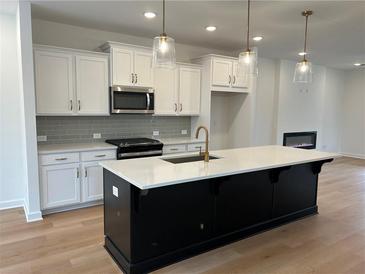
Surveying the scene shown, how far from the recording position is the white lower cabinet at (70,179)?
3.59m

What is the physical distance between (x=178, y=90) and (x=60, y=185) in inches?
96.1

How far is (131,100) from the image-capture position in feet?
14.1

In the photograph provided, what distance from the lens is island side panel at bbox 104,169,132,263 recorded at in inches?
94.6

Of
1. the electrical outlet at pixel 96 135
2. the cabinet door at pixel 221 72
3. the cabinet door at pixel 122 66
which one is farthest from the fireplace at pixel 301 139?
the electrical outlet at pixel 96 135

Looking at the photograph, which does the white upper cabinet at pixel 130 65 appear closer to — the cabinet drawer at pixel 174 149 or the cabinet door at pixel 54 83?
the cabinet door at pixel 54 83

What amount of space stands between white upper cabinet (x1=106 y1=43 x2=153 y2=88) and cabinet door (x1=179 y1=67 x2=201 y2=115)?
66 centimetres

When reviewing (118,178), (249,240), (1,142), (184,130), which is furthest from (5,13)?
(249,240)

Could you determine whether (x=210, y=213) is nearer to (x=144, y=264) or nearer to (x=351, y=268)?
(x=144, y=264)

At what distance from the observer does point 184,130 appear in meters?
5.44

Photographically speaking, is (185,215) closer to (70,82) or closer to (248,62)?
(248,62)

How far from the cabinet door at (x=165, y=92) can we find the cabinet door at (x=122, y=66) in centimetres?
49

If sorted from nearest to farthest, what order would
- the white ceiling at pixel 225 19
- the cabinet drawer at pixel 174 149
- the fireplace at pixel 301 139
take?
the white ceiling at pixel 225 19, the cabinet drawer at pixel 174 149, the fireplace at pixel 301 139

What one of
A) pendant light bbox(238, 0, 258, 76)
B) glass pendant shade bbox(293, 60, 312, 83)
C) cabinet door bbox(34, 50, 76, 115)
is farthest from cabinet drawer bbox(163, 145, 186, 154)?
glass pendant shade bbox(293, 60, 312, 83)

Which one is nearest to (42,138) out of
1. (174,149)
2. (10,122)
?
(10,122)
